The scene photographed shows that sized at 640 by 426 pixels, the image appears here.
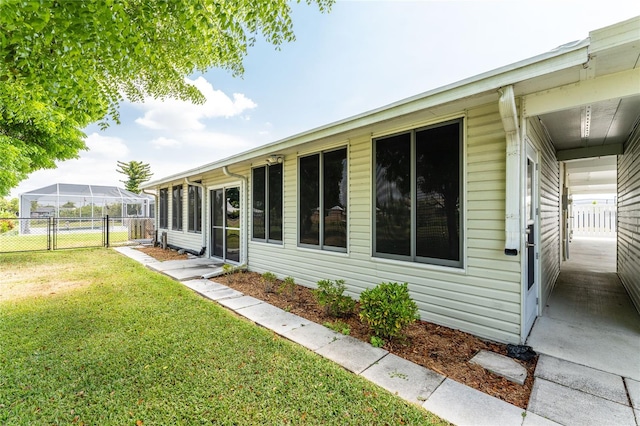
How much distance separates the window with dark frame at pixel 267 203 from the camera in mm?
5906

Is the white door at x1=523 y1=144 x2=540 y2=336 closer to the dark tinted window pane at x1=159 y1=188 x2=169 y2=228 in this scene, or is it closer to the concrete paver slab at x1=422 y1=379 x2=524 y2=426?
the concrete paver slab at x1=422 y1=379 x2=524 y2=426

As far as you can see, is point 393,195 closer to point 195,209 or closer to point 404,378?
point 404,378

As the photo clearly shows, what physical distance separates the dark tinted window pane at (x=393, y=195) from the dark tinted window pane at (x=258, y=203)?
3.05 metres

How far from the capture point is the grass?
1979 mm

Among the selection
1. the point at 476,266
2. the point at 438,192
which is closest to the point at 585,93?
the point at 438,192

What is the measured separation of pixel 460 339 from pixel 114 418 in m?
3.20

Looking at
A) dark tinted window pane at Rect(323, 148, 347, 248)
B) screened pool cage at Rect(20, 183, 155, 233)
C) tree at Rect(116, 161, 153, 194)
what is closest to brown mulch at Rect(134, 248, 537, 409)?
dark tinted window pane at Rect(323, 148, 347, 248)

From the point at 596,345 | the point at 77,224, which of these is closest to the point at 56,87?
the point at 596,345

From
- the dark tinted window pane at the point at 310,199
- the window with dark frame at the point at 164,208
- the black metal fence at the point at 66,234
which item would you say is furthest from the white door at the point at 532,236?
the black metal fence at the point at 66,234

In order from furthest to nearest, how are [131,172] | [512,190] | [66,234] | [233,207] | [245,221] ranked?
[131,172] < [66,234] < [233,207] < [245,221] < [512,190]

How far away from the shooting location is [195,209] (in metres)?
9.27

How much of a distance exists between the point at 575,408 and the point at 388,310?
4.91 ft

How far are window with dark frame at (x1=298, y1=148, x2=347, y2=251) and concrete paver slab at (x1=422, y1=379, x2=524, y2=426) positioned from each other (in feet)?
8.63

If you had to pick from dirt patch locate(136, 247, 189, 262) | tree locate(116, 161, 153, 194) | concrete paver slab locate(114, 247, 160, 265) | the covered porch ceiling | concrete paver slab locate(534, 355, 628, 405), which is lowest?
dirt patch locate(136, 247, 189, 262)
